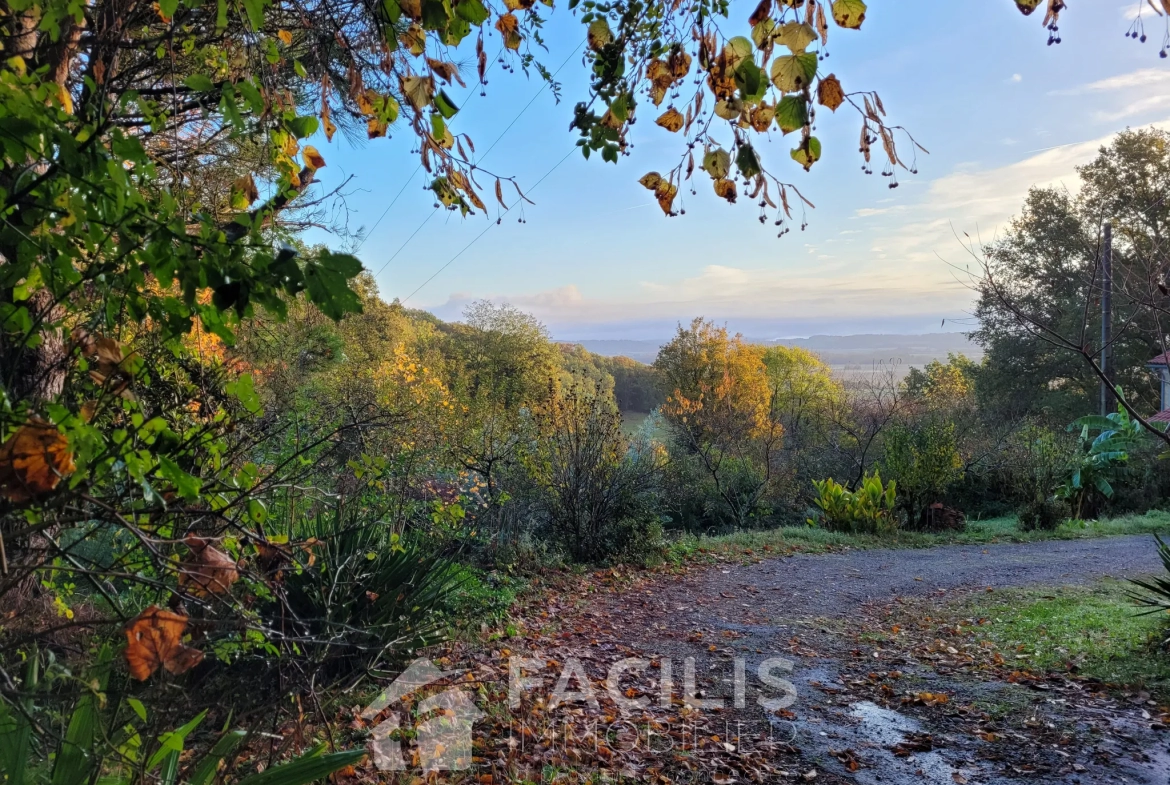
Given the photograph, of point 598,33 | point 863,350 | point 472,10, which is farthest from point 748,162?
point 863,350

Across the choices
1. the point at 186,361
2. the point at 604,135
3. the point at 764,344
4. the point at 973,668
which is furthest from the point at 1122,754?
the point at 764,344

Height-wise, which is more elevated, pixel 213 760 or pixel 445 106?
pixel 445 106

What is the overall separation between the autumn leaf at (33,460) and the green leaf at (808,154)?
5.76 ft

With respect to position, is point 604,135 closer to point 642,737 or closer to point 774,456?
point 642,737

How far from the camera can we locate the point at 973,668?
16.1ft

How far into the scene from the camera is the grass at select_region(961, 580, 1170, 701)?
4668 mm

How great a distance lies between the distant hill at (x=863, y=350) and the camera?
2793 centimetres

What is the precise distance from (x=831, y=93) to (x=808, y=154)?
15 cm

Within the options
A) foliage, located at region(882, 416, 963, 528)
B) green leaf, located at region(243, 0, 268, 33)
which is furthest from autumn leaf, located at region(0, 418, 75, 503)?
foliage, located at region(882, 416, 963, 528)

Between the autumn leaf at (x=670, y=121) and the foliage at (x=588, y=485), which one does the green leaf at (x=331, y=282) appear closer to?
the autumn leaf at (x=670, y=121)

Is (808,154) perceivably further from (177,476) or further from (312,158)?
(177,476)

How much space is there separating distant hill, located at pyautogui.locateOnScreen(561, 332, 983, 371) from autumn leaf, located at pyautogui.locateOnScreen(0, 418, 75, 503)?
16.2 m

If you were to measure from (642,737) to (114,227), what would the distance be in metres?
3.38

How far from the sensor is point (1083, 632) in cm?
569
